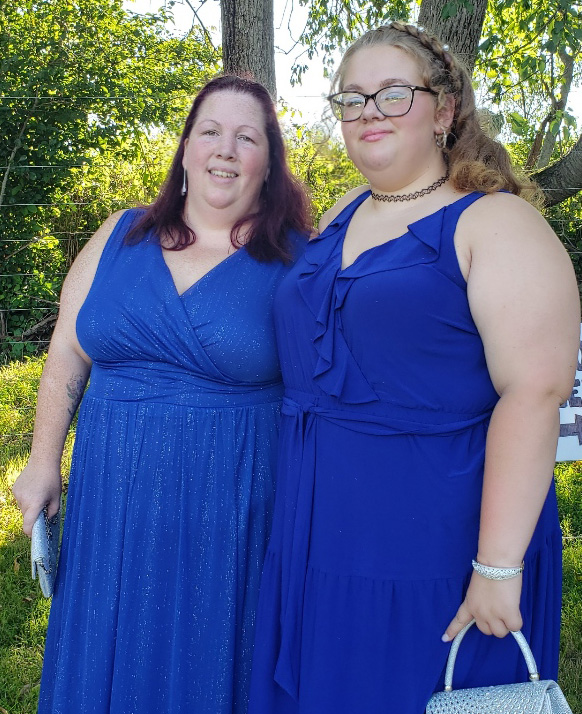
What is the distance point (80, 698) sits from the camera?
212cm

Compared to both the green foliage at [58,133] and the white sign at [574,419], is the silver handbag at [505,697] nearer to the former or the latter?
the white sign at [574,419]

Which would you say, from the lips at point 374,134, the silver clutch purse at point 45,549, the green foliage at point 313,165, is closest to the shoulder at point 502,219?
the lips at point 374,134

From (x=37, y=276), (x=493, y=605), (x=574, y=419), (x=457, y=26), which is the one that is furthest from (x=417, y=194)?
(x=37, y=276)

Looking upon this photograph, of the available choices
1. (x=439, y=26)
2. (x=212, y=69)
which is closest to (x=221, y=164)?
(x=439, y=26)

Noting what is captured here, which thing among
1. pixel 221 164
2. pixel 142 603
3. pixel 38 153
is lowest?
pixel 142 603

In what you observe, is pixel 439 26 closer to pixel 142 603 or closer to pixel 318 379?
pixel 318 379

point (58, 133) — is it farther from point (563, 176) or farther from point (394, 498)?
point (394, 498)

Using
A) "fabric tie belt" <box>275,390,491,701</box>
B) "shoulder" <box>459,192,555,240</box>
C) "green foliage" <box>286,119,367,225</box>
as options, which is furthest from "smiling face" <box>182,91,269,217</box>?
"green foliage" <box>286,119,367,225</box>

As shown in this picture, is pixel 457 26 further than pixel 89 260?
Yes

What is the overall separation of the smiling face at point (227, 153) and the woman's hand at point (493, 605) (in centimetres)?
132

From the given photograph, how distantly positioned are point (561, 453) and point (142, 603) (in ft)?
6.62

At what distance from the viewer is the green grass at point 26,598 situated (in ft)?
9.62

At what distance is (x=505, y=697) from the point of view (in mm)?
1519

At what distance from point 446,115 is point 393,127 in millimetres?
168
